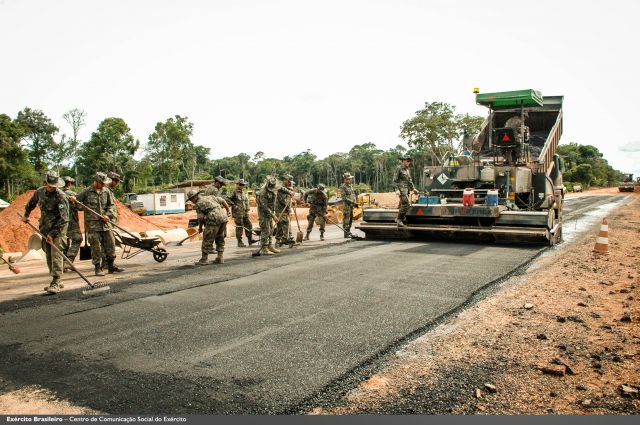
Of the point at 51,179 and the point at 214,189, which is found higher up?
the point at 51,179

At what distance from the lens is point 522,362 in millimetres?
3984

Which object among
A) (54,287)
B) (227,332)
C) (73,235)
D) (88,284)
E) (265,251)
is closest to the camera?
(227,332)

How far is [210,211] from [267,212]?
1.48 m

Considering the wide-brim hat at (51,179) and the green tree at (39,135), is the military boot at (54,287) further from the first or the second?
the green tree at (39,135)

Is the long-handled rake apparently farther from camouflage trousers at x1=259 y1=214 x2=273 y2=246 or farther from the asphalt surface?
camouflage trousers at x1=259 y1=214 x2=273 y2=246

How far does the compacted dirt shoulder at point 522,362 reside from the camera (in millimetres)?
3277

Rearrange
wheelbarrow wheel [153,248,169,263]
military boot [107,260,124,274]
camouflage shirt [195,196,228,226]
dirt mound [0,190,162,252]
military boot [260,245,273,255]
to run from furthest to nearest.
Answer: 1. dirt mound [0,190,162,252]
2. military boot [260,245,273,255]
3. wheelbarrow wheel [153,248,169,263]
4. camouflage shirt [195,196,228,226]
5. military boot [107,260,124,274]

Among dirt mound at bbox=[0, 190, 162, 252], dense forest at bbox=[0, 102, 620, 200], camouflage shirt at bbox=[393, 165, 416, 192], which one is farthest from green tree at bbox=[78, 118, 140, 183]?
camouflage shirt at bbox=[393, 165, 416, 192]

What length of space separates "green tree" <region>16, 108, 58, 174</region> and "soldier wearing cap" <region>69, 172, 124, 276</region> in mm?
36472

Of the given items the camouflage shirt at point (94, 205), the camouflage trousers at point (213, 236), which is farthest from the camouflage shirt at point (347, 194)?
the camouflage shirt at point (94, 205)

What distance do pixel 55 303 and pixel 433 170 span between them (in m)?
9.28

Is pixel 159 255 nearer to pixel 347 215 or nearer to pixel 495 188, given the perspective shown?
pixel 347 215

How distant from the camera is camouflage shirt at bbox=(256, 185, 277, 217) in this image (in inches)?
416

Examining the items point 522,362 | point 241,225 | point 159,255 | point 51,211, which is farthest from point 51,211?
point 522,362
